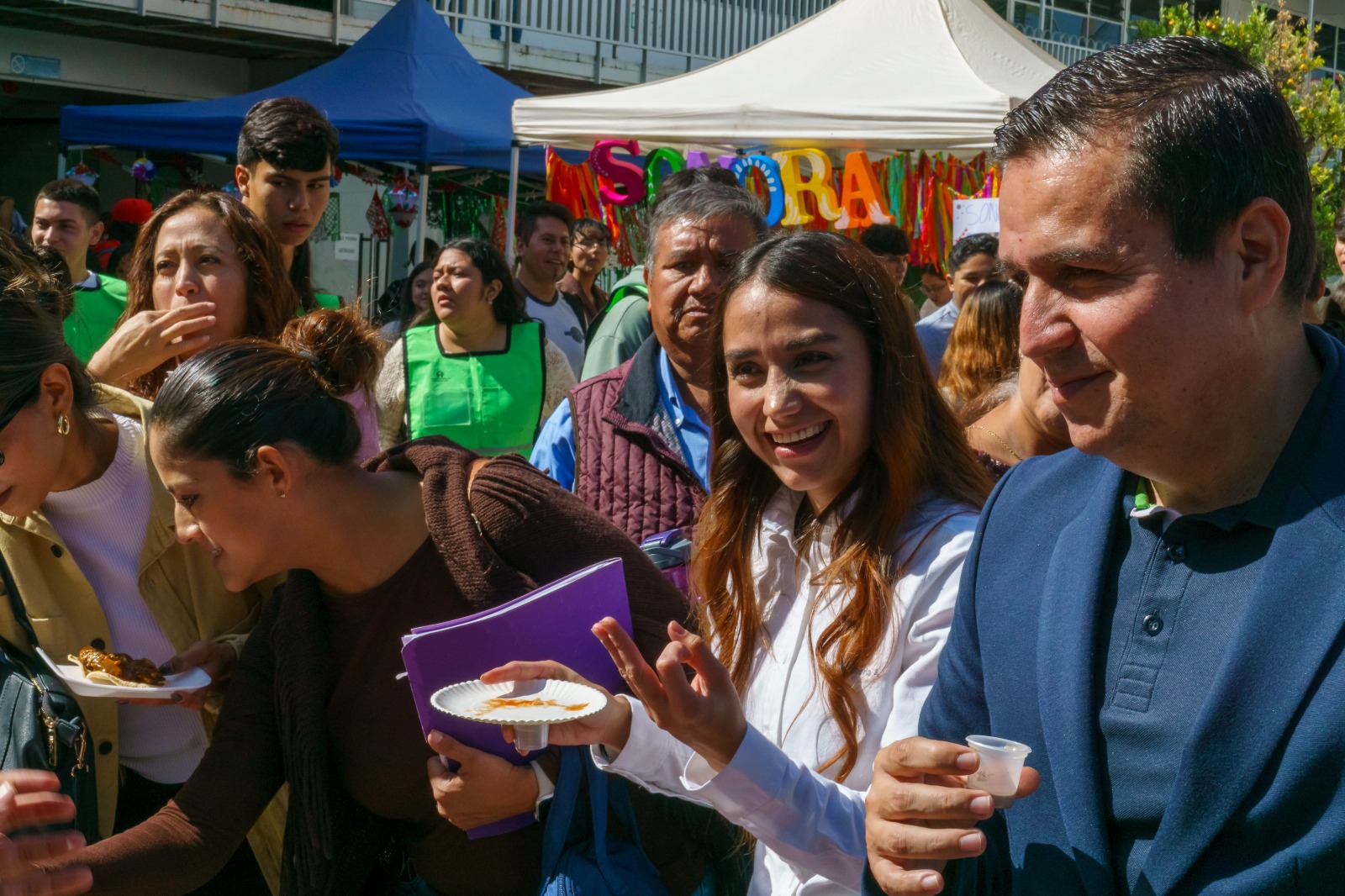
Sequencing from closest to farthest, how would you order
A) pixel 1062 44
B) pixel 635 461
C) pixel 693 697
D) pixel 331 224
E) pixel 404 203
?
pixel 693 697 → pixel 635 461 → pixel 404 203 → pixel 331 224 → pixel 1062 44

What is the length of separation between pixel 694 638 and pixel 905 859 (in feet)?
1.61

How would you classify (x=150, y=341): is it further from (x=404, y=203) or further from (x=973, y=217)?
(x=404, y=203)

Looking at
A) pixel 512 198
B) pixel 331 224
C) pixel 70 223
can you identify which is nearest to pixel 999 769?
pixel 70 223

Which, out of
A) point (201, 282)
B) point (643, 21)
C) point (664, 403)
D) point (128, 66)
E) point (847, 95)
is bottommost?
point (664, 403)

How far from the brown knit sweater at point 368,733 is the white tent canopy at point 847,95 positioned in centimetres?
585

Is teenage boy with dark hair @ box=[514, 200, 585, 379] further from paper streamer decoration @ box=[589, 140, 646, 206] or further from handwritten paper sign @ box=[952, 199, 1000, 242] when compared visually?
handwritten paper sign @ box=[952, 199, 1000, 242]

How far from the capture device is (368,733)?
2494 mm

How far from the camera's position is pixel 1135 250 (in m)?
1.39

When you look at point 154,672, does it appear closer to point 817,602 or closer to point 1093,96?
point 817,602

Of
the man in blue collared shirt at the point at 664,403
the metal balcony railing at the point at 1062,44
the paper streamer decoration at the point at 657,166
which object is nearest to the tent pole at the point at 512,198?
the paper streamer decoration at the point at 657,166

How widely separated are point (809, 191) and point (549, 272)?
5.93 ft

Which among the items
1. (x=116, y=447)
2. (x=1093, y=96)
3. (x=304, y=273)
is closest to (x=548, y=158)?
(x=304, y=273)

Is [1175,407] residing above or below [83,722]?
above

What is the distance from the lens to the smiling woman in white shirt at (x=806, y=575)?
6.41ft
